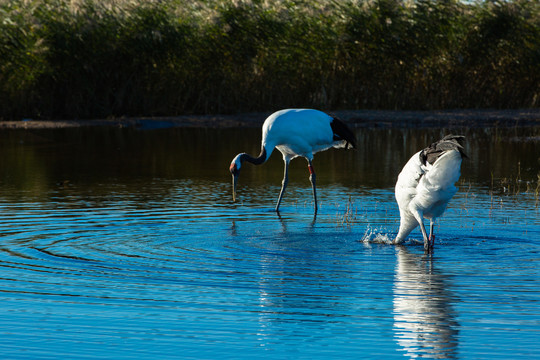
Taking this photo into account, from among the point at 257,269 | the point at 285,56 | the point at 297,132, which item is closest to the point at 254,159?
the point at 297,132

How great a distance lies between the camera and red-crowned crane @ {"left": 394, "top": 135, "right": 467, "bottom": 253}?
293 inches

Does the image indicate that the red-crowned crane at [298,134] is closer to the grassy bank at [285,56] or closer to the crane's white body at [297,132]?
the crane's white body at [297,132]

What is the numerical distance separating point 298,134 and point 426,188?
395 centimetres

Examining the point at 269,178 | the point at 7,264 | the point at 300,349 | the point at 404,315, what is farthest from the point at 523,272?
the point at 269,178

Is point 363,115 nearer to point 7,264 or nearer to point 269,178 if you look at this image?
point 269,178

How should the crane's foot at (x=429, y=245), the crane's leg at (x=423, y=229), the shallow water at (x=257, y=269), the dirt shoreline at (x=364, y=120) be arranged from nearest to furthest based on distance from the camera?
the shallow water at (x=257, y=269), the crane's leg at (x=423, y=229), the crane's foot at (x=429, y=245), the dirt shoreline at (x=364, y=120)

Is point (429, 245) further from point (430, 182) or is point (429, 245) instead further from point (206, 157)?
point (206, 157)

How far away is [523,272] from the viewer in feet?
23.6

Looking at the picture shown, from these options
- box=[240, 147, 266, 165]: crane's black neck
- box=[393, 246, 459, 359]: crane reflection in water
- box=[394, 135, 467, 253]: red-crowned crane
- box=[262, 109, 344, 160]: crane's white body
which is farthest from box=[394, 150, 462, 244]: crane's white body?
box=[262, 109, 344, 160]: crane's white body

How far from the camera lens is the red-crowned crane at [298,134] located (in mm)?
11367

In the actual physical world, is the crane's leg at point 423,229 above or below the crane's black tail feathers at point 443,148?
below

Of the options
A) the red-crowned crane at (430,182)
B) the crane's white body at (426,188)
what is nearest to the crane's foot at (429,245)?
the red-crowned crane at (430,182)

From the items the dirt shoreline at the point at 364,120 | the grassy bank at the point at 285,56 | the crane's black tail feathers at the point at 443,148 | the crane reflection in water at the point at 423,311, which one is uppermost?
the grassy bank at the point at 285,56

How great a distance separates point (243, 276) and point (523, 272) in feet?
6.96
